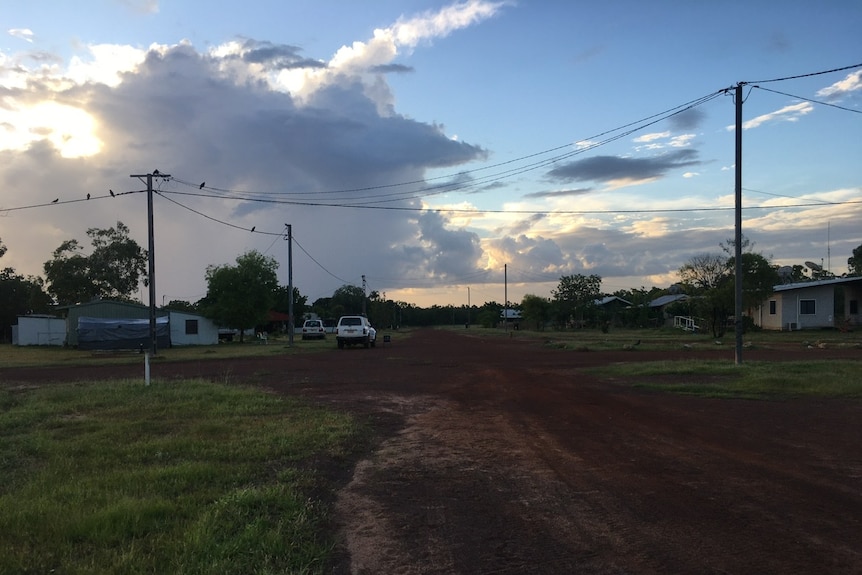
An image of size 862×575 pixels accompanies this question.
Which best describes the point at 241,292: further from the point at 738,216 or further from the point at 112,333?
the point at 738,216

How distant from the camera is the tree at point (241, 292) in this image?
54000mm

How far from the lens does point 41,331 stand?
185 ft

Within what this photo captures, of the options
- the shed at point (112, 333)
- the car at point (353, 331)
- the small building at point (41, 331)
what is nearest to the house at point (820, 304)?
the car at point (353, 331)

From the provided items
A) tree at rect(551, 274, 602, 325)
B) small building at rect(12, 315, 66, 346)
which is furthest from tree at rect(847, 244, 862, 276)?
small building at rect(12, 315, 66, 346)

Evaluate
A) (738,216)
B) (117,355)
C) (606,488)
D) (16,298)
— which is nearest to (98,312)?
(117,355)

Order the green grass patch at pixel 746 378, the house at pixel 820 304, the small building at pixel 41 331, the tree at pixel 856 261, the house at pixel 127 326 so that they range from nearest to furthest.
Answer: the green grass patch at pixel 746 378, the house at pixel 127 326, the house at pixel 820 304, the small building at pixel 41 331, the tree at pixel 856 261

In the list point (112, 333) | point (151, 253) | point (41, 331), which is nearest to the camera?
point (151, 253)

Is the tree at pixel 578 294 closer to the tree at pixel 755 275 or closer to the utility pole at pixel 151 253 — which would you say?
the tree at pixel 755 275

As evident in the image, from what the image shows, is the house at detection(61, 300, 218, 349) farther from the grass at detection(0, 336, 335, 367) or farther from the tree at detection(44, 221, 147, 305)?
the tree at detection(44, 221, 147, 305)

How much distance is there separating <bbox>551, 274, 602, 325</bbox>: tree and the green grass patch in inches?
2078

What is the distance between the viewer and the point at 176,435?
389 inches

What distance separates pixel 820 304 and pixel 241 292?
46.1m

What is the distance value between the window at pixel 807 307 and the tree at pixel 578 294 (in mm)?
24765

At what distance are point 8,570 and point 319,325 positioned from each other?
58712 mm
